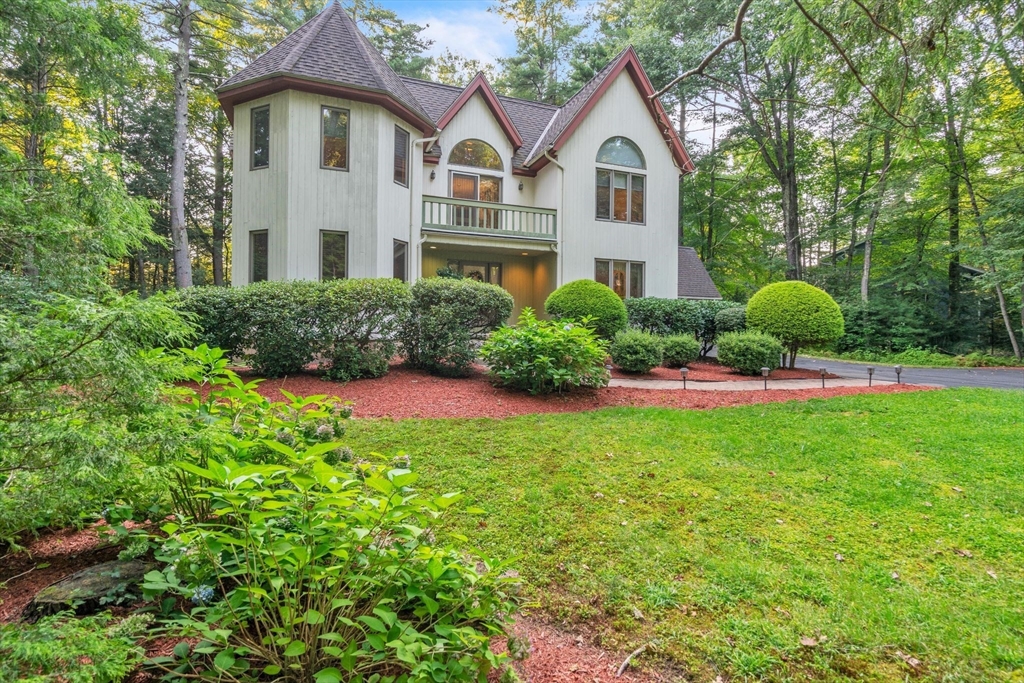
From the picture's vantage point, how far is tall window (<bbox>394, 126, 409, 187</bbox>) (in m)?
12.7

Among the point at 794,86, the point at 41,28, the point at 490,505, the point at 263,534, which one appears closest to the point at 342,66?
the point at 41,28

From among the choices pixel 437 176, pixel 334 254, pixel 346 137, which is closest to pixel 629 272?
pixel 437 176

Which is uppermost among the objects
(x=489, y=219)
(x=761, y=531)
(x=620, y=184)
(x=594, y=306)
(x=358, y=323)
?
(x=620, y=184)

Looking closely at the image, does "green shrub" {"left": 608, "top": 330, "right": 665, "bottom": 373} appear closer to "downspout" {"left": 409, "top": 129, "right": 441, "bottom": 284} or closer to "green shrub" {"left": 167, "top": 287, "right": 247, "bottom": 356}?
"downspout" {"left": 409, "top": 129, "right": 441, "bottom": 284}

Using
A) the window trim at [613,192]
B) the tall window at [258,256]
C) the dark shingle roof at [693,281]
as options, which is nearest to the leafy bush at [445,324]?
the tall window at [258,256]

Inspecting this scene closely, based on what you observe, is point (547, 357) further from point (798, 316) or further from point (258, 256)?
point (258, 256)

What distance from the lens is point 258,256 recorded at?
39.3 feet

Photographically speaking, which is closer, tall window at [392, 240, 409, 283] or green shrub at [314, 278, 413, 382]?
green shrub at [314, 278, 413, 382]

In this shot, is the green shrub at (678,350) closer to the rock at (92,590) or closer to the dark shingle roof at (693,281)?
the dark shingle roof at (693,281)

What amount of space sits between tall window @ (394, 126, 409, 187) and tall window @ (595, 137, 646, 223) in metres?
6.17

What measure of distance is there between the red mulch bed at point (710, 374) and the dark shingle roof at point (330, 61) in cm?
871

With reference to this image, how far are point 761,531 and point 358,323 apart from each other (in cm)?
606

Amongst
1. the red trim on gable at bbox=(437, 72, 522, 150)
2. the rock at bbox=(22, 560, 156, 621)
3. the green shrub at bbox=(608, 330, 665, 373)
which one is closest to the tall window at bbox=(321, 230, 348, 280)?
the red trim on gable at bbox=(437, 72, 522, 150)

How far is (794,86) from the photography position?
1953 cm
